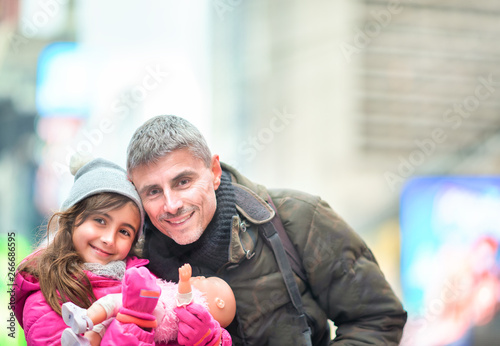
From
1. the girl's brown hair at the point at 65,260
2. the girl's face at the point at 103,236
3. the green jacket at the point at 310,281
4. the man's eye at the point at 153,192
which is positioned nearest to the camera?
the girl's brown hair at the point at 65,260

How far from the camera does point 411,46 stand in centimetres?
888

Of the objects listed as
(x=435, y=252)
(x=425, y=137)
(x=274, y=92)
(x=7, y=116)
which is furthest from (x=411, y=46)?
(x=7, y=116)

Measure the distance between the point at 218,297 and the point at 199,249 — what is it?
25 centimetres

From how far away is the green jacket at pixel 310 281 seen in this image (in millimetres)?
2371

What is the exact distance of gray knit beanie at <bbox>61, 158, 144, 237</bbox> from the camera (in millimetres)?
2189

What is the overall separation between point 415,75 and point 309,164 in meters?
2.26

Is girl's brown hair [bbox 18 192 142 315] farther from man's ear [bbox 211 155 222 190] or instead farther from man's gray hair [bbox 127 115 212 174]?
man's ear [bbox 211 155 222 190]

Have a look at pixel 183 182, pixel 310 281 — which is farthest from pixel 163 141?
pixel 310 281

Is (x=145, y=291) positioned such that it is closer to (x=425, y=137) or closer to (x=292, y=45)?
(x=425, y=137)

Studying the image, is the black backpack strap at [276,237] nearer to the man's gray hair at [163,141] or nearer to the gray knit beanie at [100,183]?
the man's gray hair at [163,141]

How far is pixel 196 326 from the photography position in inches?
76.7

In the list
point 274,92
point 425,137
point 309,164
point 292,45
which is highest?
point 292,45

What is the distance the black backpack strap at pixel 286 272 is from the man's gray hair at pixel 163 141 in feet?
1.38

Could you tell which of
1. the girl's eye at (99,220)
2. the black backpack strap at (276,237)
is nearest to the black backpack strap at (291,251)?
the black backpack strap at (276,237)
